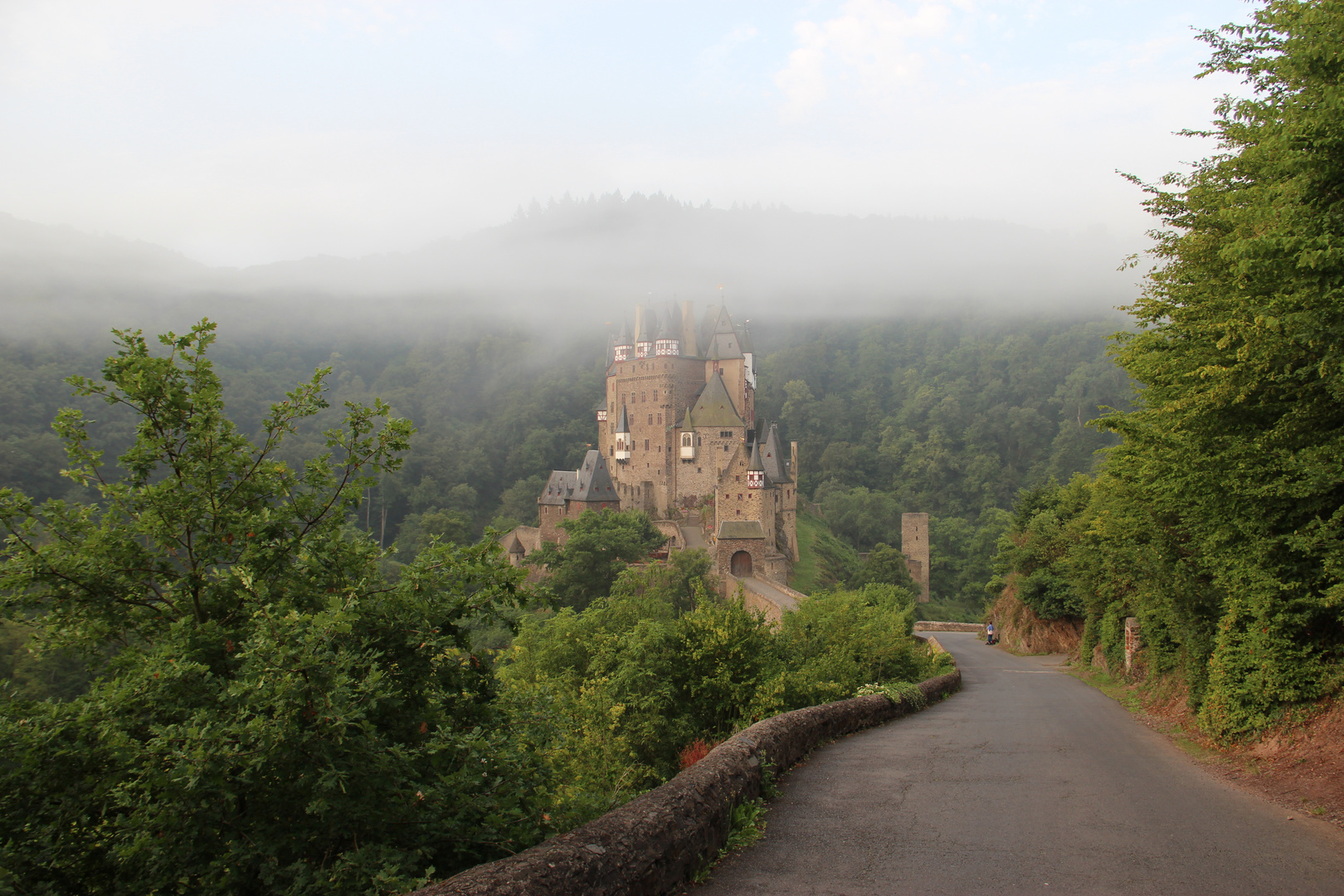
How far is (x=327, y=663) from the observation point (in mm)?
4668

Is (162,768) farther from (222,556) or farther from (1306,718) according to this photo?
(1306,718)

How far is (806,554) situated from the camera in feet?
216

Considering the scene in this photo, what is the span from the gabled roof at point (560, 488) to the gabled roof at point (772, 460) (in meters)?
14.6

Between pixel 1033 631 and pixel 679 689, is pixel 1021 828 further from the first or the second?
pixel 1033 631

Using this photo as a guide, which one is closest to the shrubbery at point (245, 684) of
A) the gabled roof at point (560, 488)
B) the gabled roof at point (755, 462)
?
the gabled roof at point (755, 462)

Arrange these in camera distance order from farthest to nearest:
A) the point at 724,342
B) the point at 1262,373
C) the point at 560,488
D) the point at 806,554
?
the point at 724,342 → the point at 560,488 → the point at 806,554 → the point at 1262,373

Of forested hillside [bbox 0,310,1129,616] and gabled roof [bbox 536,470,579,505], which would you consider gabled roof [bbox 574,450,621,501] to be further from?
forested hillside [bbox 0,310,1129,616]

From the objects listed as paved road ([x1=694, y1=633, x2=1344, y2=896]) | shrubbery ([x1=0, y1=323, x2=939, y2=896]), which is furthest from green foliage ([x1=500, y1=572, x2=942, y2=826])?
shrubbery ([x1=0, y1=323, x2=939, y2=896])

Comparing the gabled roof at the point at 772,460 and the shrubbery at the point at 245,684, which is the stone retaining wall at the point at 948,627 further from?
the shrubbery at the point at 245,684

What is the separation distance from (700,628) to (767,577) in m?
40.2

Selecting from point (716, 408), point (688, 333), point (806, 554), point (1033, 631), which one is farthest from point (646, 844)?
point (688, 333)

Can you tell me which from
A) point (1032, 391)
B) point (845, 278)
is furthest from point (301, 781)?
point (845, 278)

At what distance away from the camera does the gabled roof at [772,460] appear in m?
62.3

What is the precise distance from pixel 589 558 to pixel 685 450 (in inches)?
694
